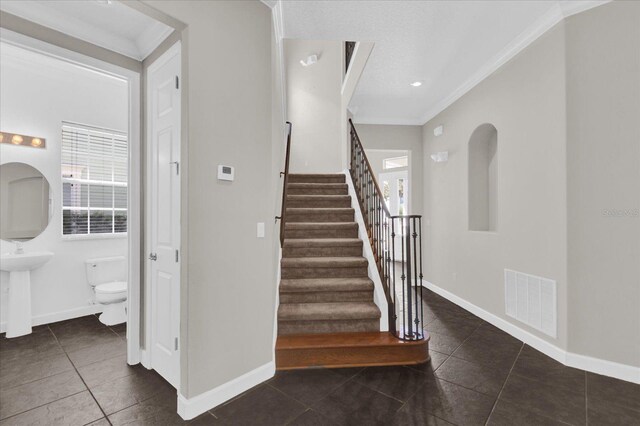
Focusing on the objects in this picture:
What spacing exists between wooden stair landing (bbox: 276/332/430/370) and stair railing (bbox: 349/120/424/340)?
0.46ft

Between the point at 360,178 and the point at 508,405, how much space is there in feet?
11.1

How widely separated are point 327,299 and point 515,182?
2.45m

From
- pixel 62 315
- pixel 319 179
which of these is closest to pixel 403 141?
pixel 319 179

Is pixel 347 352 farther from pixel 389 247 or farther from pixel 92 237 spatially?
pixel 92 237

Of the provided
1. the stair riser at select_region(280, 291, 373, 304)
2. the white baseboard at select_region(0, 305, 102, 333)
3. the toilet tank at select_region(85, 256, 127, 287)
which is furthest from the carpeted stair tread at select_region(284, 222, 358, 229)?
the white baseboard at select_region(0, 305, 102, 333)

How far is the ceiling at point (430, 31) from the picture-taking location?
8.22 feet

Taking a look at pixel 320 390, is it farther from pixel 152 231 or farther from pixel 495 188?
pixel 495 188

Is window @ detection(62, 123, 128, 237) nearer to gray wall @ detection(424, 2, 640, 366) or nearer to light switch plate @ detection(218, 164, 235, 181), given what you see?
→ light switch plate @ detection(218, 164, 235, 181)

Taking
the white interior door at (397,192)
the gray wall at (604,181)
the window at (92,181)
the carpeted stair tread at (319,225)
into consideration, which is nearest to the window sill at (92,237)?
the window at (92,181)

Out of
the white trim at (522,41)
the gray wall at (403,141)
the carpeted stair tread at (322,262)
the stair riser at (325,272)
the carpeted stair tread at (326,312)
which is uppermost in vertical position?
the white trim at (522,41)

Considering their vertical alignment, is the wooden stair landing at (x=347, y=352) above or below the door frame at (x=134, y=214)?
below

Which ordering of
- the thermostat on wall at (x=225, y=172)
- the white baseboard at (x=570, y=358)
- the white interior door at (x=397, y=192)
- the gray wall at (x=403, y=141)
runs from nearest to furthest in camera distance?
the thermostat on wall at (x=225, y=172)
the white baseboard at (x=570, y=358)
the gray wall at (x=403, y=141)
the white interior door at (x=397, y=192)

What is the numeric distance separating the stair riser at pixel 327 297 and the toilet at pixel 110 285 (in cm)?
201

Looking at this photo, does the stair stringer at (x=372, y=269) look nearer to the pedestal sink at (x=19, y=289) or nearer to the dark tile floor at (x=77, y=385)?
the dark tile floor at (x=77, y=385)
